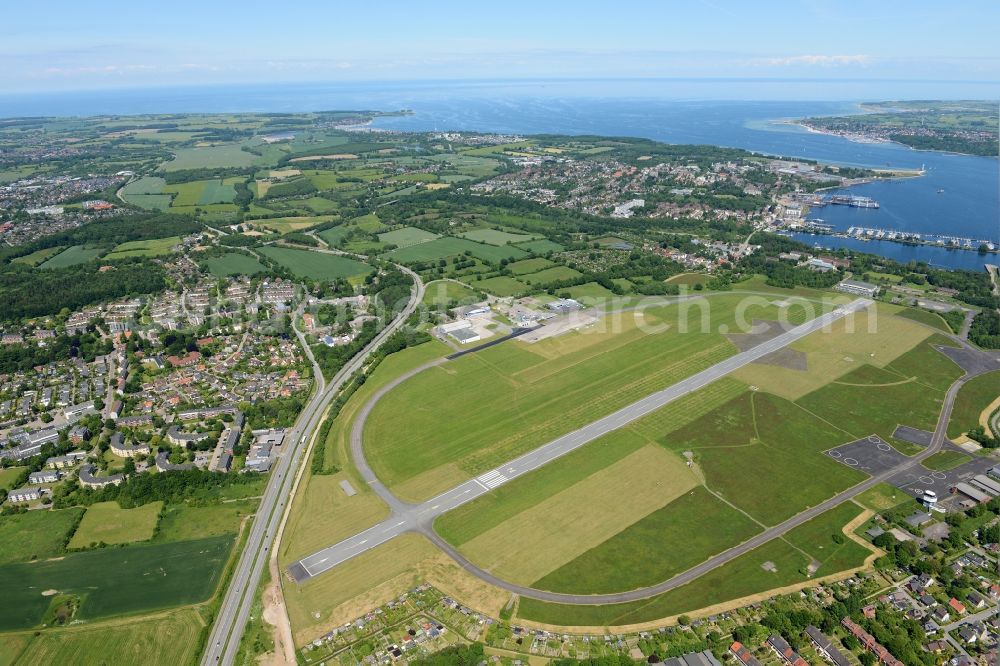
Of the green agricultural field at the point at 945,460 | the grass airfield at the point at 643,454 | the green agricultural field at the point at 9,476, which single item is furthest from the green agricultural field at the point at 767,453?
the green agricultural field at the point at 9,476

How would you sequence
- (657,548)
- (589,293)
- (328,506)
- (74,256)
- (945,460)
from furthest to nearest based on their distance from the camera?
(74,256) → (589,293) → (945,460) → (328,506) → (657,548)

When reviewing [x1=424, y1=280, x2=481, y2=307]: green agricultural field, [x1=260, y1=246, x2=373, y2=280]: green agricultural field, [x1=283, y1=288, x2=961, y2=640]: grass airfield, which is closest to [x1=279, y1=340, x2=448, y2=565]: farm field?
[x1=283, y1=288, x2=961, y2=640]: grass airfield

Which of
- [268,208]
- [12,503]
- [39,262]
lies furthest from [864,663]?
[268,208]

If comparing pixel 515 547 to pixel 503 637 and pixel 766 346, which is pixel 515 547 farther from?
pixel 766 346

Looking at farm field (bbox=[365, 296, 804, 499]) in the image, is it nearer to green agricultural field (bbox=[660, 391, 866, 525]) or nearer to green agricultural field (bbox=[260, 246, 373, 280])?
green agricultural field (bbox=[660, 391, 866, 525])

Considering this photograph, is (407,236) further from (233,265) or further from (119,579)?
(119,579)

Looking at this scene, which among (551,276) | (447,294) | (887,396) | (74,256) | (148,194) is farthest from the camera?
(148,194)

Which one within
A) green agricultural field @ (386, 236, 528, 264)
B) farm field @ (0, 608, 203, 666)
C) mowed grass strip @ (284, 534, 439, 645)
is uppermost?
green agricultural field @ (386, 236, 528, 264)

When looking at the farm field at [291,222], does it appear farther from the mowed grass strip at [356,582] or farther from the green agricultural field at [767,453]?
the green agricultural field at [767,453]

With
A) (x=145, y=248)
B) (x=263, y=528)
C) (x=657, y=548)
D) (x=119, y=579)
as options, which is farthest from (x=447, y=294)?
(x=145, y=248)
